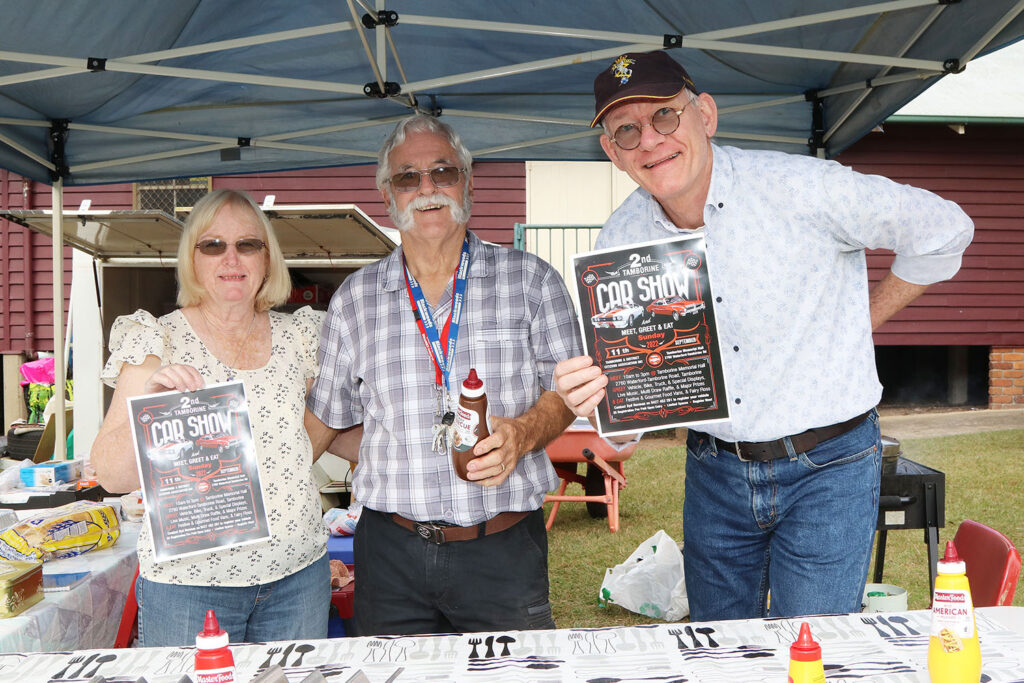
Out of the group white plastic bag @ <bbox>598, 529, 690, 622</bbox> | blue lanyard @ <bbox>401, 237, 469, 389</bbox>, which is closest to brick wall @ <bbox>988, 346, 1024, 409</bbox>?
white plastic bag @ <bbox>598, 529, 690, 622</bbox>

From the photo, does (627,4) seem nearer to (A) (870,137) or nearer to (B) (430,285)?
(B) (430,285)

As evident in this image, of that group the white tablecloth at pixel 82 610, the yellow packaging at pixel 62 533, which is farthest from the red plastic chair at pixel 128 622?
the yellow packaging at pixel 62 533

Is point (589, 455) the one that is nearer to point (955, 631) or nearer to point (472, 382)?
point (472, 382)

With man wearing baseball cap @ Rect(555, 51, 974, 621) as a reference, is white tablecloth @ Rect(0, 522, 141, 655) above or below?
below

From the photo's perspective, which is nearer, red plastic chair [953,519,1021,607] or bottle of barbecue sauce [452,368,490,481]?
bottle of barbecue sauce [452,368,490,481]

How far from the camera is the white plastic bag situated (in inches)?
195

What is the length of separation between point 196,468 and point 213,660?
871mm

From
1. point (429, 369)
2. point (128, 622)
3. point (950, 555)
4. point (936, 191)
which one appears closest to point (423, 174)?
point (429, 369)

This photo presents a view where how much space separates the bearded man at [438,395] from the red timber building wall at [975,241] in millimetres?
11213

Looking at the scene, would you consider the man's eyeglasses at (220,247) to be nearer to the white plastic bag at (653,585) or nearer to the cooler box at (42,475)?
the cooler box at (42,475)

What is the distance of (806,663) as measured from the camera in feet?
4.47

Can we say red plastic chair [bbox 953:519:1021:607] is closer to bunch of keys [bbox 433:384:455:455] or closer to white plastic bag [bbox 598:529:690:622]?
bunch of keys [bbox 433:384:455:455]

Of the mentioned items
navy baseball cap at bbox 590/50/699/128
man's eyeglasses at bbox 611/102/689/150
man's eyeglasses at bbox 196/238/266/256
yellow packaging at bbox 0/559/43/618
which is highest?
navy baseball cap at bbox 590/50/699/128

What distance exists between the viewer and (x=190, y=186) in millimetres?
12812
